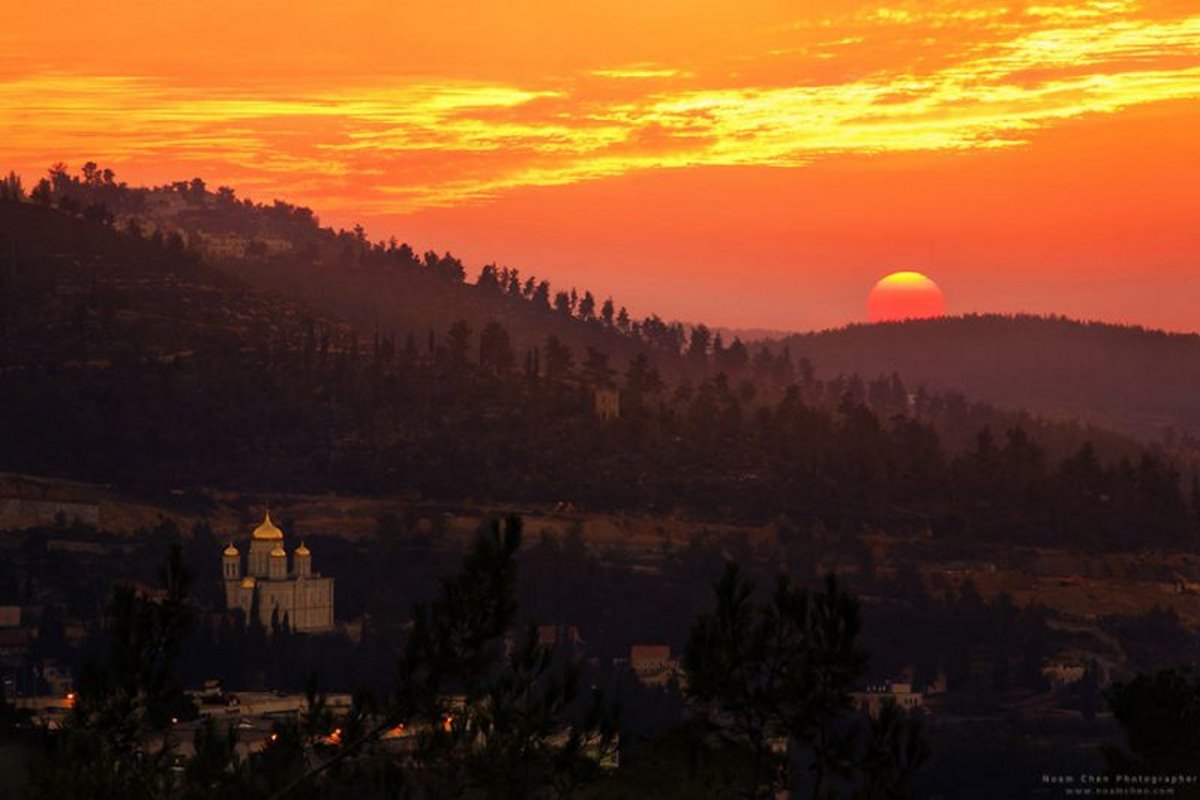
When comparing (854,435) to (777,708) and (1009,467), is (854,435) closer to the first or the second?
(1009,467)

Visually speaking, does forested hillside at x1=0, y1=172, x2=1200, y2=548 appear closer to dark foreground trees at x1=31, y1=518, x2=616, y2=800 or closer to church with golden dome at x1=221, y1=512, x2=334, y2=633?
church with golden dome at x1=221, y1=512, x2=334, y2=633

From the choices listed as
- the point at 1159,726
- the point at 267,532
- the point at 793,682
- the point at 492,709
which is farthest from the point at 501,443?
the point at 793,682

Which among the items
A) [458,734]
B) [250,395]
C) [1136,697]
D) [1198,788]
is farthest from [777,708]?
[250,395]

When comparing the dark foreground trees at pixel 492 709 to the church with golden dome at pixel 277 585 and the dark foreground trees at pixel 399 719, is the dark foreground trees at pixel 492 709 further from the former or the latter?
the church with golden dome at pixel 277 585

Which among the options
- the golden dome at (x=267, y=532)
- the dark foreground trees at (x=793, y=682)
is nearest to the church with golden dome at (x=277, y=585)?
the golden dome at (x=267, y=532)

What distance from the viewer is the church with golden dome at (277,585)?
460 ft

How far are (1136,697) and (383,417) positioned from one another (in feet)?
411

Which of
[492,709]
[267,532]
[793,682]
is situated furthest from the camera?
[267,532]

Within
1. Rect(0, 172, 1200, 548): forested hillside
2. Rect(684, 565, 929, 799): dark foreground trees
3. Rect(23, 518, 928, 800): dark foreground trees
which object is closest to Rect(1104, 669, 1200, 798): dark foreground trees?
Rect(23, 518, 928, 800): dark foreground trees

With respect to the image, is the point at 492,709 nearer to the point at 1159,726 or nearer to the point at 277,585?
the point at 1159,726

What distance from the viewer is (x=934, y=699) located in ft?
434

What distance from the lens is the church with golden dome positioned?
140250mm

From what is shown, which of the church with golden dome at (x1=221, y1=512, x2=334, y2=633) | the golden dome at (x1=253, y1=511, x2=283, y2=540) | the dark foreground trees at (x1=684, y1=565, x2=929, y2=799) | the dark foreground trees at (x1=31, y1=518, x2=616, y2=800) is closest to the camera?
the dark foreground trees at (x1=31, y1=518, x2=616, y2=800)

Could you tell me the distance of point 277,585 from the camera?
141250mm
